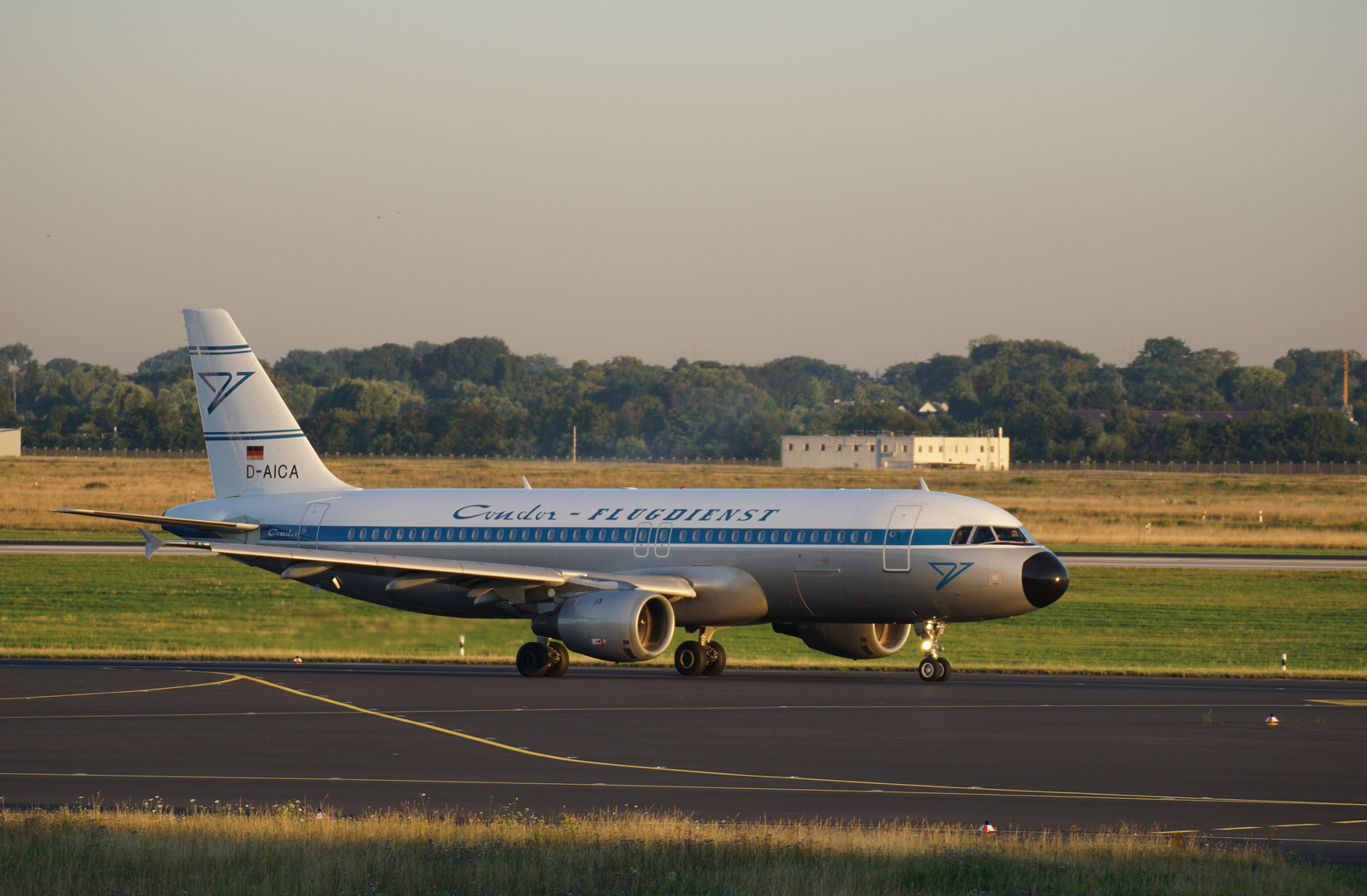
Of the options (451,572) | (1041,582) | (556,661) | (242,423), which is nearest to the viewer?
(1041,582)

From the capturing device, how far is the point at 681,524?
4094 centimetres

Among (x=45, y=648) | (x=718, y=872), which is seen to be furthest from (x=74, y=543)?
(x=718, y=872)

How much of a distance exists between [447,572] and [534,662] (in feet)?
9.23

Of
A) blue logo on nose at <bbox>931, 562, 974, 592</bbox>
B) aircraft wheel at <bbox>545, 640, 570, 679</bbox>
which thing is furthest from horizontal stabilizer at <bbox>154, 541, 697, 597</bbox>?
blue logo on nose at <bbox>931, 562, 974, 592</bbox>

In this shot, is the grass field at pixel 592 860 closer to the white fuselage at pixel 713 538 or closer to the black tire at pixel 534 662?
the white fuselage at pixel 713 538

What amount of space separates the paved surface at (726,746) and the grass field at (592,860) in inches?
89.7

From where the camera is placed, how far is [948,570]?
37.9 m

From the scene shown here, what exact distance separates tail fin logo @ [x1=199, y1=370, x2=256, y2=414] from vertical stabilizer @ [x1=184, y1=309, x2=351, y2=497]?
0.07ft

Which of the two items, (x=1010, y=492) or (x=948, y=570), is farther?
(x=1010, y=492)

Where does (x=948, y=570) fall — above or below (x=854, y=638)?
above

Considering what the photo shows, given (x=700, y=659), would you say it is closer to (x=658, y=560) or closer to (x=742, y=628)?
(x=658, y=560)

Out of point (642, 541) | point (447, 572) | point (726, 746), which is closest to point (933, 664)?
point (642, 541)

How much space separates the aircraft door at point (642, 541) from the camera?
135ft

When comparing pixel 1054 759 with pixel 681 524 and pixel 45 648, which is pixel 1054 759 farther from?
pixel 45 648
